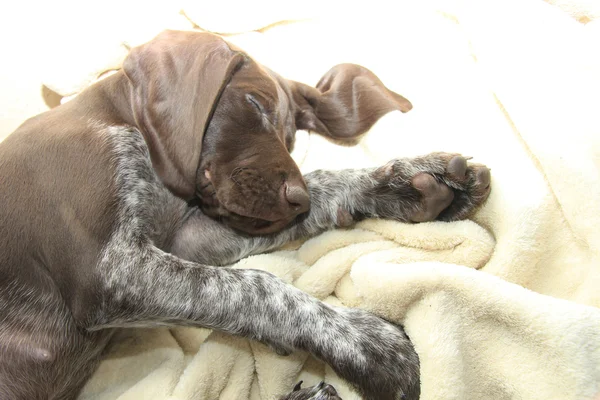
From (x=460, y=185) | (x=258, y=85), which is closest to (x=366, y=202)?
(x=460, y=185)

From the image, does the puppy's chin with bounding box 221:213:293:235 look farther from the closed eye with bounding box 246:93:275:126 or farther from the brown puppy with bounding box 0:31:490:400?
the closed eye with bounding box 246:93:275:126

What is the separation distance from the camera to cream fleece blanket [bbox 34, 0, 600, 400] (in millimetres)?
1768

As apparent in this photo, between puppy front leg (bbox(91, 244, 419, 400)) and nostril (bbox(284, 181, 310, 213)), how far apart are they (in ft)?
1.13

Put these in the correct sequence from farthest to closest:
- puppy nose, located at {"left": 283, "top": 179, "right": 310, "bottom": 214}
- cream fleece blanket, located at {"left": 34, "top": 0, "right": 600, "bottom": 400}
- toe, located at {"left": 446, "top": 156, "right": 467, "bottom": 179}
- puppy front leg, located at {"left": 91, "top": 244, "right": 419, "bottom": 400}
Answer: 1. puppy nose, located at {"left": 283, "top": 179, "right": 310, "bottom": 214}
2. toe, located at {"left": 446, "top": 156, "right": 467, "bottom": 179}
3. puppy front leg, located at {"left": 91, "top": 244, "right": 419, "bottom": 400}
4. cream fleece blanket, located at {"left": 34, "top": 0, "right": 600, "bottom": 400}

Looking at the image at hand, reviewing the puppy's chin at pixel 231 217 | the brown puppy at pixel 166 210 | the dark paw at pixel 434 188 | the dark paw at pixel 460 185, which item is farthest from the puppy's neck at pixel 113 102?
the dark paw at pixel 460 185

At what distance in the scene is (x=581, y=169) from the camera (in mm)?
2041

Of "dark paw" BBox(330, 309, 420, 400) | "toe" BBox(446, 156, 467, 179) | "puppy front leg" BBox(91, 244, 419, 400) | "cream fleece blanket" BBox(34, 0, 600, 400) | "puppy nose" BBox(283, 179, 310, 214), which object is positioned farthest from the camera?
"puppy nose" BBox(283, 179, 310, 214)

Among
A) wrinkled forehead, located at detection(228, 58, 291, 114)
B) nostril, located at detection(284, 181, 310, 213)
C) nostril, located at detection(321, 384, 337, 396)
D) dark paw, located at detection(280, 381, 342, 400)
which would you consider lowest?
dark paw, located at detection(280, 381, 342, 400)

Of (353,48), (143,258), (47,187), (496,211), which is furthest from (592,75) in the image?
(47,187)

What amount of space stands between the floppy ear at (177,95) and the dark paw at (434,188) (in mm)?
834

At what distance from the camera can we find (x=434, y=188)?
220cm

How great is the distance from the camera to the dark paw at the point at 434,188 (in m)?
2.15

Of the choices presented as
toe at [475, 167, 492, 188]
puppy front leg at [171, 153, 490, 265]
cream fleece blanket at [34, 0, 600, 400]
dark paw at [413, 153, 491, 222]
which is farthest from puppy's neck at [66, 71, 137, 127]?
toe at [475, 167, 492, 188]

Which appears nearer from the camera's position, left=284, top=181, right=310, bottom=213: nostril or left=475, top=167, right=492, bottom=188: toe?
left=475, top=167, right=492, bottom=188: toe
